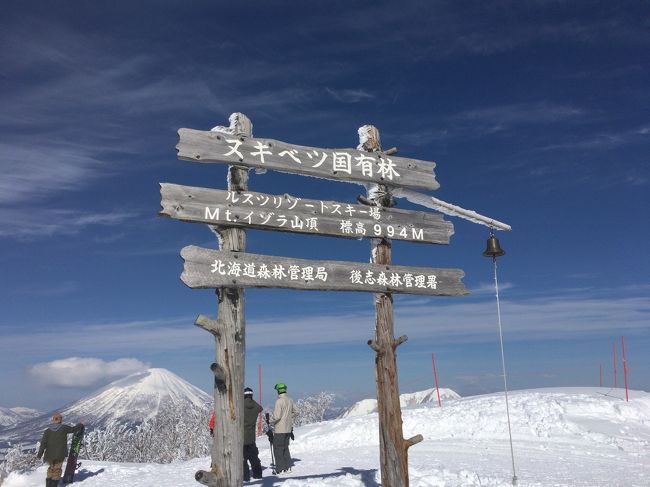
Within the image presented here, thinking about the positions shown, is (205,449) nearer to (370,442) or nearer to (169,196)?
(370,442)

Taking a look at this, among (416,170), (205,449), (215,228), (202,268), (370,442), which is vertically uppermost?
(416,170)

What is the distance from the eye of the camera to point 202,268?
7.30 meters

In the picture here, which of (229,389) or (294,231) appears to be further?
(294,231)

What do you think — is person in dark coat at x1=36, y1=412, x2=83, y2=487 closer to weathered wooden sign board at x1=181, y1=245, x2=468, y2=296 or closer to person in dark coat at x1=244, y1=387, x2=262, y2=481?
person in dark coat at x1=244, y1=387, x2=262, y2=481

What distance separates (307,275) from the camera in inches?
320

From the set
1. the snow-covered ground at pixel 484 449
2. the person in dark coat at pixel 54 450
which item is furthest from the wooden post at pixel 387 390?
the person in dark coat at pixel 54 450

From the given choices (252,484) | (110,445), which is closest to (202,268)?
(252,484)

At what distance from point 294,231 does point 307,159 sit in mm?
1357

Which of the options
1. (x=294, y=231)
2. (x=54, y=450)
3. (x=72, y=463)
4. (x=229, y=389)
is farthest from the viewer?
(x=72, y=463)

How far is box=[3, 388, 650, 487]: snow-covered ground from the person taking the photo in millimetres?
10977

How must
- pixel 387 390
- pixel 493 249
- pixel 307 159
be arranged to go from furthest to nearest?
1. pixel 493 249
2. pixel 307 159
3. pixel 387 390

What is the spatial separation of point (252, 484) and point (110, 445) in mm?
39201

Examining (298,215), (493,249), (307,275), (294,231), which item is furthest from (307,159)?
(493,249)

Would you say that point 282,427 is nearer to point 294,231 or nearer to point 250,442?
point 250,442
